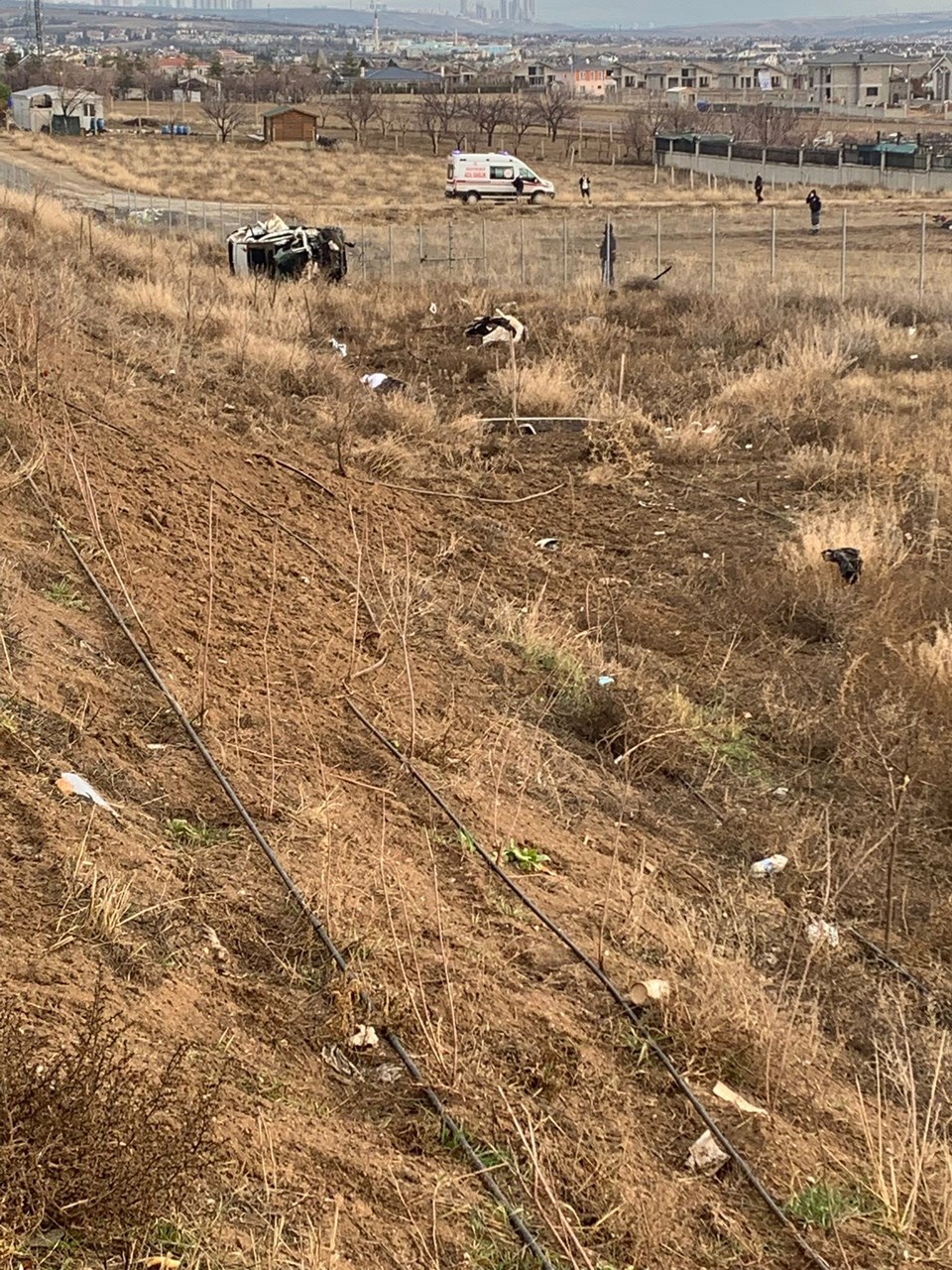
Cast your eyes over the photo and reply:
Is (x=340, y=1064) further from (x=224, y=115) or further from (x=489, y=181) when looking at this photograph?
(x=224, y=115)

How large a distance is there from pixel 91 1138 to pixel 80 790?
84.7 inches

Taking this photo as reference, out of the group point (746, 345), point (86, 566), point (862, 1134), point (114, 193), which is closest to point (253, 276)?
Answer: point (746, 345)

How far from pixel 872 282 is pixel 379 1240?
24530 mm

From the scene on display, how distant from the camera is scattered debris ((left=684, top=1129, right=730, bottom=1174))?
4.43 m

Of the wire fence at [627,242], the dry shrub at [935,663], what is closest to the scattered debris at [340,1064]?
the dry shrub at [935,663]

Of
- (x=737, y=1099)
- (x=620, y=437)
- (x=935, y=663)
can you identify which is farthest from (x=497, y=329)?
(x=737, y=1099)

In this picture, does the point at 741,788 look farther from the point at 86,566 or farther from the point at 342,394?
the point at 342,394

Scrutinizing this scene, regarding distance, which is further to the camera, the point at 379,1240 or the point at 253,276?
the point at 253,276

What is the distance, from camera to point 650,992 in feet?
17.1

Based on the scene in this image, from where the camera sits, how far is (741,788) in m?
7.73

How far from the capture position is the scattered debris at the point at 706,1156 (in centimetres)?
443

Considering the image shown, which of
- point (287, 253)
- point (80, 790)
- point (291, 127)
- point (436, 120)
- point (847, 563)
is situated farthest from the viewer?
point (436, 120)

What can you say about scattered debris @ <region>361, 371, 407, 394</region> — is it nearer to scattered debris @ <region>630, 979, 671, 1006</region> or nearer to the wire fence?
the wire fence

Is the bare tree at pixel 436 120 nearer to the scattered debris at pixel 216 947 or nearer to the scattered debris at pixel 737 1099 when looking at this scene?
the scattered debris at pixel 216 947
